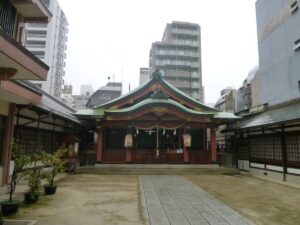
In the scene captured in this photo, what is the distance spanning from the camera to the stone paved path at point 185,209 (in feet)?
24.5

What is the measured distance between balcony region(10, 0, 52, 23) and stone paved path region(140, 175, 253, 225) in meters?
8.89

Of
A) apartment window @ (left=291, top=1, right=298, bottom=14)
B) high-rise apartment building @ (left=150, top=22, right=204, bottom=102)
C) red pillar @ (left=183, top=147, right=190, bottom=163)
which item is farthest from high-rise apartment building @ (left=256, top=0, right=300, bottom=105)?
high-rise apartment building @ (left=150, top=22, right=204, bottom=102)

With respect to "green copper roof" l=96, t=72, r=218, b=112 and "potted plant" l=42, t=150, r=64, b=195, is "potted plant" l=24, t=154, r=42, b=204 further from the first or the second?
"green copper roof" l=96, t=72, r=218, b=112

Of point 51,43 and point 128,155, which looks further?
point 51,43

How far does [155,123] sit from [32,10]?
12.9 metres

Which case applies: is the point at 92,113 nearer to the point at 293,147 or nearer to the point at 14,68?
the point at 293,147

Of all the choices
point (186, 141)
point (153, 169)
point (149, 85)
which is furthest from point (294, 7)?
point (153, 169)

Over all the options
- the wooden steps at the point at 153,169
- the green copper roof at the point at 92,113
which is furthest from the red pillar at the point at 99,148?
the green copper roof at the point at 92,113

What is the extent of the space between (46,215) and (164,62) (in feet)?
224

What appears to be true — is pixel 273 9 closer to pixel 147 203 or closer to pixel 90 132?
pixel 90 132

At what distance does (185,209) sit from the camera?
885cm

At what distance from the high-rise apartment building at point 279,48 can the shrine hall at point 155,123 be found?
7736 millimetres

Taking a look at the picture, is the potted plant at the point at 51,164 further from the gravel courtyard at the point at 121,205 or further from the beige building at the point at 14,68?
the beige building at the point at 14,68

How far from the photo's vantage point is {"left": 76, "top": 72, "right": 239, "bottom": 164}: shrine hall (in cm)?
2080
